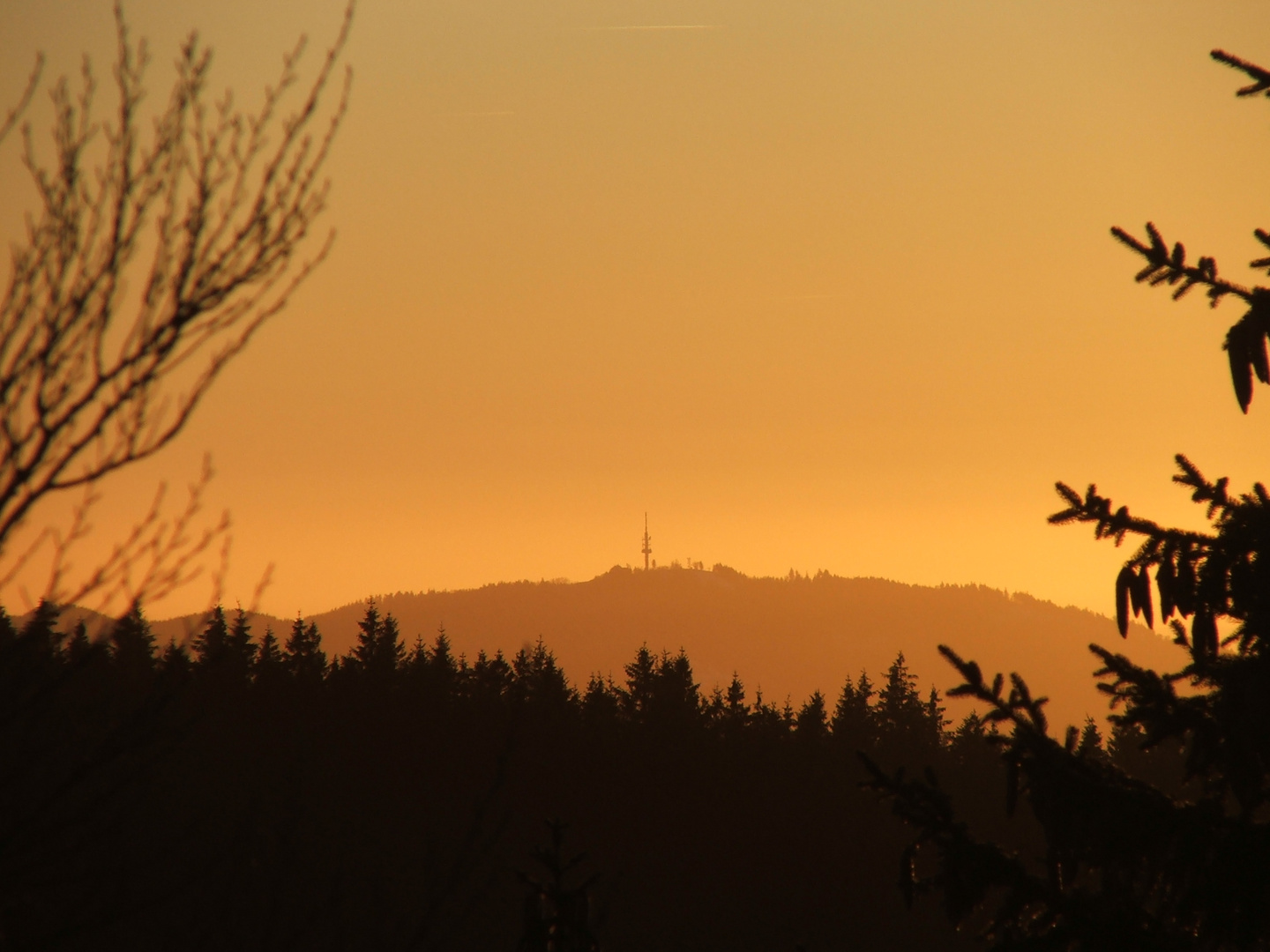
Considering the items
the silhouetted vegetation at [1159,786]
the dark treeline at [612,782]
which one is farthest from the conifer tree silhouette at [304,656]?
the silhouetted vegetation at [1159,786]

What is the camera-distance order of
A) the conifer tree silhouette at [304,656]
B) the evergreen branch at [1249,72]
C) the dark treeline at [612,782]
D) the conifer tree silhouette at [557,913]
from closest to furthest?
the evergreen branch at [1249,72]
the conifer tree silhouette at [557,913]
the dark treeline at [612,782]
the conifer tree silhouette at [304,656]

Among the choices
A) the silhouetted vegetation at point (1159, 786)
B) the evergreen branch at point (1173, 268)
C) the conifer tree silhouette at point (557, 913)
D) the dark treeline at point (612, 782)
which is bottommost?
the dark treeline at point (612, 782)

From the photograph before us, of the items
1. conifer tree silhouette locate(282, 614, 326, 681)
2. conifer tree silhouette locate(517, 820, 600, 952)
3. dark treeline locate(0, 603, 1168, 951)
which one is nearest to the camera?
conifer tree silhouette locate(517, 820, 600, 952)

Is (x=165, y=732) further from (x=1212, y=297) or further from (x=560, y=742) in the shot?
(x=560, y=742)

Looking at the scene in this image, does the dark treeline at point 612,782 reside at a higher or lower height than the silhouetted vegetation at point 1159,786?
lower

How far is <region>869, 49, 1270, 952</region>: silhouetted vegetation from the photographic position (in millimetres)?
5414

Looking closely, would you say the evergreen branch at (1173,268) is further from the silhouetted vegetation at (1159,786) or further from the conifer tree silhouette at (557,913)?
the conifer tree silhouette at (557,913)

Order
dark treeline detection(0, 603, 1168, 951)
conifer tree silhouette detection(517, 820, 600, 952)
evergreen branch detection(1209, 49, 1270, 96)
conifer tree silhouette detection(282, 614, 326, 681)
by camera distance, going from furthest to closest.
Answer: conifer tree silhouette detection(282, 614, 326, 681) → dark treeline detection(0, 603, 1168, 951) → conifer tree silhouette detection(517, 820, 600, 952) → evergreen branch detection(1209, 49, 1270, 96)

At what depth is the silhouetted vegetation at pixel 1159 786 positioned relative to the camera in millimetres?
5414

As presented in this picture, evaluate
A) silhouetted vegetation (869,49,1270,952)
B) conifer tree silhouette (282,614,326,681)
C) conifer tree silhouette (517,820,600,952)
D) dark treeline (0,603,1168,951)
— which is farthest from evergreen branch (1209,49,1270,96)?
conifer tree silhouette (282,614,326,681)

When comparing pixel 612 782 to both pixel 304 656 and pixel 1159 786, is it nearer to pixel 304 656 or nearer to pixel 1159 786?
pixel 304 656

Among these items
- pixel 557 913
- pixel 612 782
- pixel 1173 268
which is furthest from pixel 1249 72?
pixel 612 782

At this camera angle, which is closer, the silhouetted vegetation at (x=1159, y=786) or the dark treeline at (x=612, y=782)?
the silhouetted vegetation at (x=1159, y=786)

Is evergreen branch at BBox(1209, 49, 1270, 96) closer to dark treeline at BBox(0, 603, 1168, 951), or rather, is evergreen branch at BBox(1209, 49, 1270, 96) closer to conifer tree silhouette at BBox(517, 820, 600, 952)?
conifer tree silhouette at BBox(517, 820, 600, 952)
